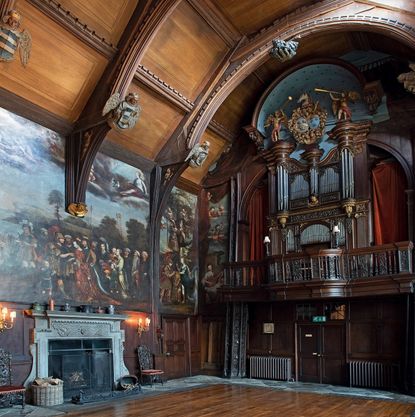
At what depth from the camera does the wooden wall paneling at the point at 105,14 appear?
10.6m

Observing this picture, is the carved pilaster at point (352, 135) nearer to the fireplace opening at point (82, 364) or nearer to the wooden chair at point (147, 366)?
the wooden chair at point (147, 366)

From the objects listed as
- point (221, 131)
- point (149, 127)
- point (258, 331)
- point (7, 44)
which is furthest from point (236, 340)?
point (7, 44)

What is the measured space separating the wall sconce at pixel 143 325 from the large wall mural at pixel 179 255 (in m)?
0.89

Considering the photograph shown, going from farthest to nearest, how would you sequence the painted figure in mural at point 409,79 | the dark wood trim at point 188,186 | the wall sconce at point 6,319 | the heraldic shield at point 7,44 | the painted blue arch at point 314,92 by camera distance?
the dark wood trim at point 188,186, the painted blue arch at point 314,92, the painted figure in mural at point 409,79, the wall sconce at point 6,319, the heraldic shield at point 7,44

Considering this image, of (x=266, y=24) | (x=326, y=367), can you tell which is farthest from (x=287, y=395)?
(x=266, y=24)

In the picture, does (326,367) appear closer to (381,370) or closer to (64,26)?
(381,370)

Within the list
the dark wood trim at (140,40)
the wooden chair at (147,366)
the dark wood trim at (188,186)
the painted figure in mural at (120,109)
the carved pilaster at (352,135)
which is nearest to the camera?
the dark wood trim at (140,40)

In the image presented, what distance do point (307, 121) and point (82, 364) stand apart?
9.37 meters

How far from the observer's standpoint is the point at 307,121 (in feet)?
49.0

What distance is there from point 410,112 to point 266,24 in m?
4.61

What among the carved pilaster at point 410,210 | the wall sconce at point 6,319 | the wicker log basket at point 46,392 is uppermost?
the carved pilaster at point 410,210

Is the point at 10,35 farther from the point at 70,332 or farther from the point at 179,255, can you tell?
the point at 179,255

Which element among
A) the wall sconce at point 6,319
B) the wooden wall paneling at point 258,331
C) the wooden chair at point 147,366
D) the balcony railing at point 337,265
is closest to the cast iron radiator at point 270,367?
the wooden wall paneling at point 258,331

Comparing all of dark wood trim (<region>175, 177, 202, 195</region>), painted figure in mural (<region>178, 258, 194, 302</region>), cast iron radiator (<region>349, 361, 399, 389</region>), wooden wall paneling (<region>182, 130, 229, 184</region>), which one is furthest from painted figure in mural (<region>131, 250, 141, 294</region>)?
cast iron radiator (<region>349, 361, 399, 389</region>)
